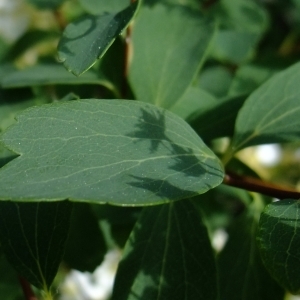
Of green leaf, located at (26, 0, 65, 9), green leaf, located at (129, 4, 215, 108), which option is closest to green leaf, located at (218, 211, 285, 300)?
green leaf, located at (129, 4, 215, 108)

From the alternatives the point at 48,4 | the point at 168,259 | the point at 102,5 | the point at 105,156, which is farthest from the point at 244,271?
the point at 48,4

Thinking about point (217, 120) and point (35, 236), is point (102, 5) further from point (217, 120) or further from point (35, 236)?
point (35, 236)

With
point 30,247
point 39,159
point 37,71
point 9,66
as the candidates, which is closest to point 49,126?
point 39,159

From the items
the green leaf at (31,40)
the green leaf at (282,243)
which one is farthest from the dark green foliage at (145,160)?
the green leaf at (31,40)

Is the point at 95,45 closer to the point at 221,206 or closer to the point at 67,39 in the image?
the point at 67,39

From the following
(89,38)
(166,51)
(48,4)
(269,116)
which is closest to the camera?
(89,38)

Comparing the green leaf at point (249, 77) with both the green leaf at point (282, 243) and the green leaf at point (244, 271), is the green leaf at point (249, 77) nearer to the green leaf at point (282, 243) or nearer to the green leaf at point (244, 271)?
the green leaf at point (244, 271)
